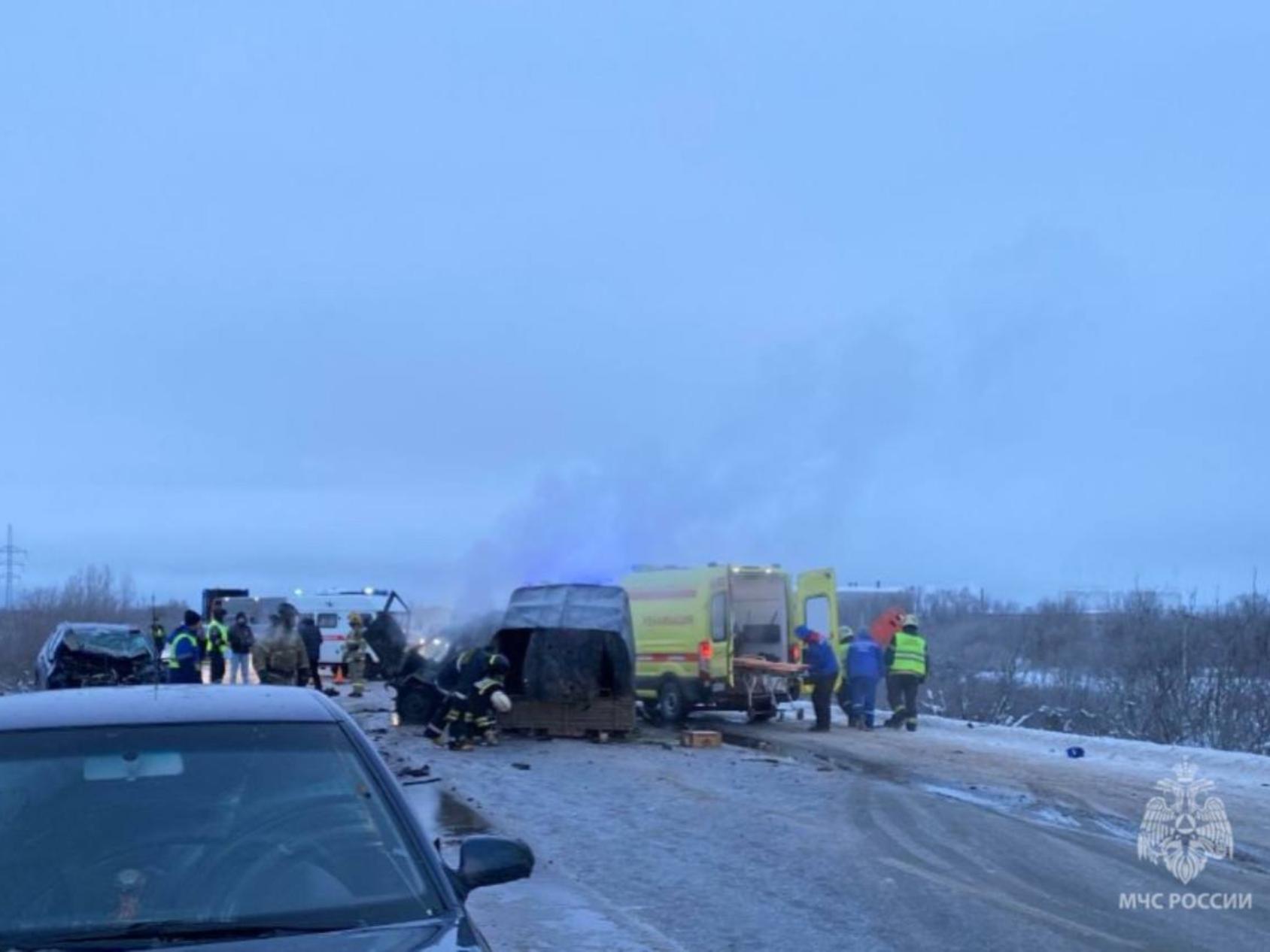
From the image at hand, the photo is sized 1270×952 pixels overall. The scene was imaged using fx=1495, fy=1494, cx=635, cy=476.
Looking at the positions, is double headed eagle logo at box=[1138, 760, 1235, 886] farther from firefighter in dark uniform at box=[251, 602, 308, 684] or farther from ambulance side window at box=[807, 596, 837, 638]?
firefighter in dark uniform at box=[251, 602, 308, 684]

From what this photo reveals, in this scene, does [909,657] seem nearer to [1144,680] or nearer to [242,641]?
[1144,680]

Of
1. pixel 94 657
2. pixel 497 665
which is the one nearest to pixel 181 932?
pixel 497 665

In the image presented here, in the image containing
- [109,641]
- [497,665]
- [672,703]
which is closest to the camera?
[497,665]

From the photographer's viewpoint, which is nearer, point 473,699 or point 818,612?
point 473,699

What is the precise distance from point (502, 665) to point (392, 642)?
14.3 meters

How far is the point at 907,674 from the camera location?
23969 mm

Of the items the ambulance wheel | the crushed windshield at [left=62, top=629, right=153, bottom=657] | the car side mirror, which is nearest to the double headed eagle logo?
the car side mirror

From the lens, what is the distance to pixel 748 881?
10.3 meters

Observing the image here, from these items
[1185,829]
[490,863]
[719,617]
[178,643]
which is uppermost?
[719,617]

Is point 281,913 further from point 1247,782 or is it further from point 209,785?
point 1247,782

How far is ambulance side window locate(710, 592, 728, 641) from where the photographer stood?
2369 centimetres

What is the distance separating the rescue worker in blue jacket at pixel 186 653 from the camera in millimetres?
23000

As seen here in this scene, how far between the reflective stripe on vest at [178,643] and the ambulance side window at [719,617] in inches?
317

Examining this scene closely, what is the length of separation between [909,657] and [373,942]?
811 inches
